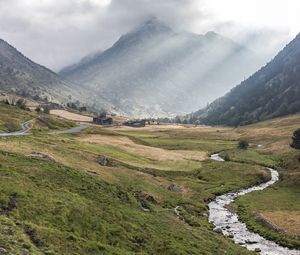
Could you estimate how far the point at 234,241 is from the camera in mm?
61688

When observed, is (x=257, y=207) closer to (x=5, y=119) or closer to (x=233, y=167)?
(x=233, y=167)

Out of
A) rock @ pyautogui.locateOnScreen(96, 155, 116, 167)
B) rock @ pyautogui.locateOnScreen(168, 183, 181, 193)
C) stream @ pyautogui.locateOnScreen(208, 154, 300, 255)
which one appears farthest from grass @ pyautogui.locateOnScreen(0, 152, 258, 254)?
rock @ pyautogui.locateOnScreen(96, 155, 116, 167)

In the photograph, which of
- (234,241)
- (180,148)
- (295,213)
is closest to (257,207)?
(295,213)

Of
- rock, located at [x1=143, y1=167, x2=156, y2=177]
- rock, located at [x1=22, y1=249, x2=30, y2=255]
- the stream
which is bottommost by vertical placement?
the stream

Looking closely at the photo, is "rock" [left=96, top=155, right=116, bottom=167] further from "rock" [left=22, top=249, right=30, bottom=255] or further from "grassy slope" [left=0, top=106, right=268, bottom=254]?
"rock" [left=22, top=249, right=30, bottom=255]

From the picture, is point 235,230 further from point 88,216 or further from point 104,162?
point 104,162

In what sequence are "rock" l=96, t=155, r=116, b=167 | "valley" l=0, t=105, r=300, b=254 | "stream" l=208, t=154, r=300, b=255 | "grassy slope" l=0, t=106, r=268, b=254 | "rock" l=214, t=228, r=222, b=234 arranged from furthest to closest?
"rock" l=96, t=155, r=116, b=167
"rock" l=214, t=228, r=222, b=234
"stream" l=208, t=154, r=300, b=255
"valley" l=0, t=105, r=300, b=254
"grassy slope" l=0, t=106, r=268, b=254

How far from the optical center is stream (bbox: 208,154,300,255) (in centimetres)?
5950

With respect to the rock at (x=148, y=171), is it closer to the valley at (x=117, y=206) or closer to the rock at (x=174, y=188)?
the valley at (x=117, y=206)

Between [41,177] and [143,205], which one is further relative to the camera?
[143,205]

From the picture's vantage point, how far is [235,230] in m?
68.7

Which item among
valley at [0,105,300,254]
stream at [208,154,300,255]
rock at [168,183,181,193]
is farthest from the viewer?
rock at [168,183,181,193]

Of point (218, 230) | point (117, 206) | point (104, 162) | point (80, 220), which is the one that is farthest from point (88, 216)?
point (104, 162)

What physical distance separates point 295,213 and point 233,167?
5002 centimetres
